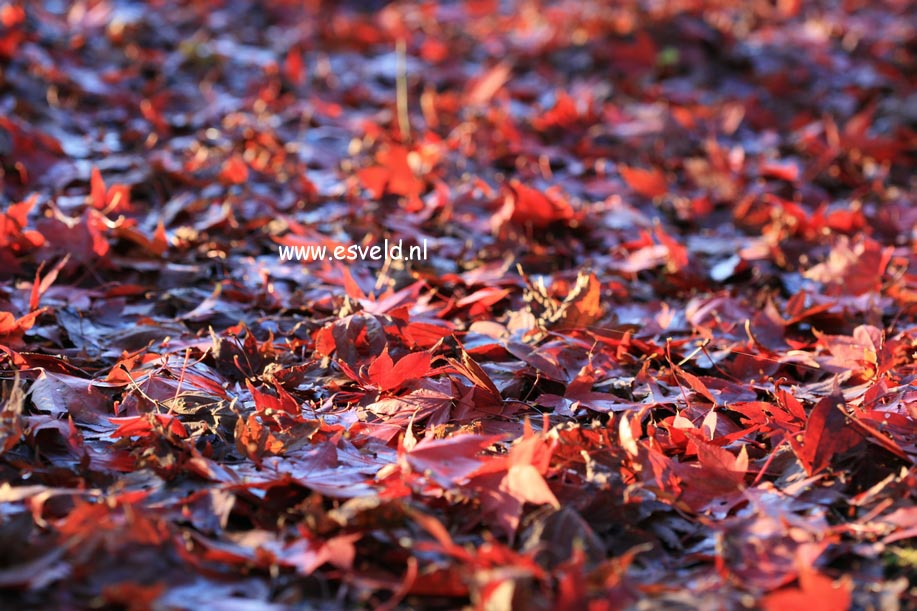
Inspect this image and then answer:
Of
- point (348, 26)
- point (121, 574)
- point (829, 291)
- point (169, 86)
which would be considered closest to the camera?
point (121, 574)

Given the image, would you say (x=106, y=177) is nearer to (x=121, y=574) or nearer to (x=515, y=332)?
(x=515, y=332)

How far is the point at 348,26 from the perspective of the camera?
149 inches

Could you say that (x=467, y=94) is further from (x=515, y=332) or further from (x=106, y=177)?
(x=515, y=332)

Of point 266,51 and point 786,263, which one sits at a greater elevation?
point 266,51

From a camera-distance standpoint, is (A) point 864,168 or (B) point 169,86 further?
(B) point 169,86

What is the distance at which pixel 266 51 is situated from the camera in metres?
3.53

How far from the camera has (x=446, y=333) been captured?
1.54 m

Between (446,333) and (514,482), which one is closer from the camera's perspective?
(514,482)

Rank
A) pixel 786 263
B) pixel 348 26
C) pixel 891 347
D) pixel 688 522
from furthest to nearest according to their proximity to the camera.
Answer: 1. pixel 348 26
2. pixel 786 263
3. pixel 891 347
4. pixel 688 522

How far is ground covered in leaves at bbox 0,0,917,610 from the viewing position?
104 centimetres

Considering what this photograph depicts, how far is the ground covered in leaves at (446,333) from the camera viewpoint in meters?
1.04

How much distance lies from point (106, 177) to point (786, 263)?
177 cm

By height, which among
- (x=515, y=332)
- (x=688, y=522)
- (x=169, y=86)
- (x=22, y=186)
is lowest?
(x=688, y=522)

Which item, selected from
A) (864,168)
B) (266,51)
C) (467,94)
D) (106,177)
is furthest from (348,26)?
(864,168)
